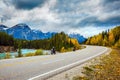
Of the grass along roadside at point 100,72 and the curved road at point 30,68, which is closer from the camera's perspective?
the curved road at point 30,68

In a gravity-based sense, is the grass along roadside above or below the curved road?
below

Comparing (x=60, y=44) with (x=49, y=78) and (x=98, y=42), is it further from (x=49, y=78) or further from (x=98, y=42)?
(x=49, y=78)

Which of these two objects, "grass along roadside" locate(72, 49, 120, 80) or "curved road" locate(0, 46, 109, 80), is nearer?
"curved road" locate(0, 46, 109, 80)

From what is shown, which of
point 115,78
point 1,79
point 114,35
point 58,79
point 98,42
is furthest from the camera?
point 98,42

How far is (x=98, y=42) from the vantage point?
14288 cm

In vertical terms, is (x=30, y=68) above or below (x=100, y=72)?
above

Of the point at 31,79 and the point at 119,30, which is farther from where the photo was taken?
the point at 119,30

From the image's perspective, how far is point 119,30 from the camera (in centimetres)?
12394

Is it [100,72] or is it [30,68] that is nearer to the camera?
[100,72]

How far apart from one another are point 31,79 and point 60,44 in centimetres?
11930

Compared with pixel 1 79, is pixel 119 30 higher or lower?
higher

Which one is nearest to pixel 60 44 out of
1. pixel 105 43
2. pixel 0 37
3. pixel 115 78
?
pixel 105 43

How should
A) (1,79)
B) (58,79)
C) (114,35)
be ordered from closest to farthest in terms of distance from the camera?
(1,79) → (58,79) → (114,35)

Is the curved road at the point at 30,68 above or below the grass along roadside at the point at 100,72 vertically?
above
